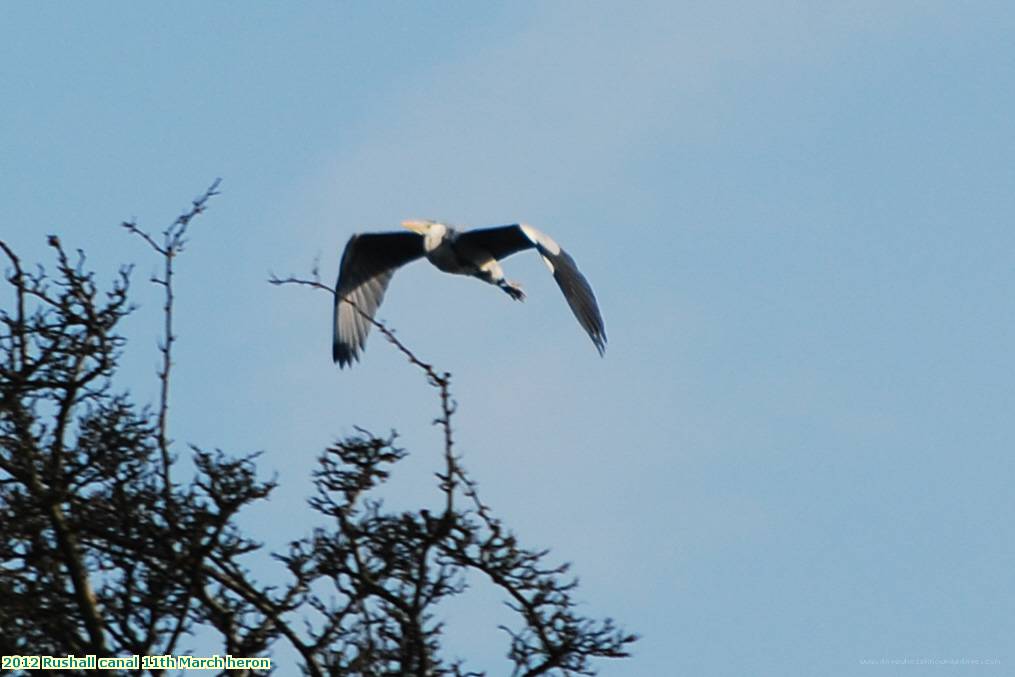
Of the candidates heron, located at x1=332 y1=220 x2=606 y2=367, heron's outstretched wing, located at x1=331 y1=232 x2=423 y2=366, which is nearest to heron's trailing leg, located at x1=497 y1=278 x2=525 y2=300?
heron, located at x1=332 y1=220 x2=606 y2=367

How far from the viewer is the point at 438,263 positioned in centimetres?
1251

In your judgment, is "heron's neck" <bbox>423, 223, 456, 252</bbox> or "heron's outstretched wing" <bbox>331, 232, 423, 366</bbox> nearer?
"heron's neck" <bbox>423, 223, 456, 252</bbox>

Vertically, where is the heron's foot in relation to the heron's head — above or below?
below

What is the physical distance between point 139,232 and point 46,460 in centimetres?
98

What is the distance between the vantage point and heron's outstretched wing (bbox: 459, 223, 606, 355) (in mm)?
11039

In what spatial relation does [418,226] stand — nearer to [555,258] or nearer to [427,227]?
[427,227]

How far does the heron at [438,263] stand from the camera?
36.9ft

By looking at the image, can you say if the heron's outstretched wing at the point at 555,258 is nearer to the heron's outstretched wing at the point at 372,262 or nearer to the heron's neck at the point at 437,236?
the heron's neck at the point at 437,236

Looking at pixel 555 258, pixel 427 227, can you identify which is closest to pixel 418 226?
pixel 427 227

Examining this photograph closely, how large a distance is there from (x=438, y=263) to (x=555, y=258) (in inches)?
51.0

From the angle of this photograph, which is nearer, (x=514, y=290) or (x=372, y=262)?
(x=514, y=290)

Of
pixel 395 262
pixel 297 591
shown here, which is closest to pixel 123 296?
pixel 297 591

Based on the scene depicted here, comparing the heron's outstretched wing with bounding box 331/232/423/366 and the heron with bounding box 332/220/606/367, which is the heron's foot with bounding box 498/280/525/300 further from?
the heron's outstretched wing with bounding box 331/232/423/366

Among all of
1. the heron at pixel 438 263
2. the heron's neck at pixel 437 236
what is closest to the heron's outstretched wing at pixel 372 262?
the heron at pixel 438 263
